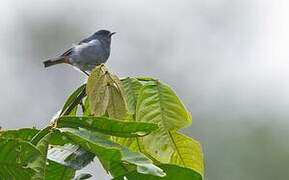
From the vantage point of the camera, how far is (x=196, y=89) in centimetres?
1470

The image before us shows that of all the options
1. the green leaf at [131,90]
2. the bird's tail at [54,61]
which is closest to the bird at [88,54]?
the bird's tail at [54,61]

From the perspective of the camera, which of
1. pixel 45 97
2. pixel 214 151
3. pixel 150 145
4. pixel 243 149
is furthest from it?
pixel 45 97

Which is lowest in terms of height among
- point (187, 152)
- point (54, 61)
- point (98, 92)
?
point (54, 61)

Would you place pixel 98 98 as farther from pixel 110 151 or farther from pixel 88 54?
pixel 88 54

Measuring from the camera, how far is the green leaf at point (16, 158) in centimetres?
113

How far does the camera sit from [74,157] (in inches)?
49.3

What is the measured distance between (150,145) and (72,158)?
161 mm

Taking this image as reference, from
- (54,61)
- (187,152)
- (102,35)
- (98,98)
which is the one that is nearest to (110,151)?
(98,98)

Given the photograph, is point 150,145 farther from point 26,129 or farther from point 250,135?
point 250,135

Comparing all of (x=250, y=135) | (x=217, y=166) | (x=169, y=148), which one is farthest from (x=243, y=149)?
(x=169, y=148)

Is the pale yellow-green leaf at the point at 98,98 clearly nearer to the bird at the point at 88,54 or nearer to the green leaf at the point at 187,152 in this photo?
the green leaf at the point at 187,152

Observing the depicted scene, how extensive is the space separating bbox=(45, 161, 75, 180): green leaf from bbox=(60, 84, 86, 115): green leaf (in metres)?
0.11

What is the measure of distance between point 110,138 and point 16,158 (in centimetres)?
13

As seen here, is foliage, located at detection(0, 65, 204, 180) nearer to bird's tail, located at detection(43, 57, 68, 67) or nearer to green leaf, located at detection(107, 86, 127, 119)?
green leaf, located at detection(107, 86, 127, 119)
